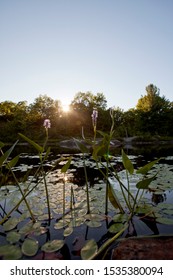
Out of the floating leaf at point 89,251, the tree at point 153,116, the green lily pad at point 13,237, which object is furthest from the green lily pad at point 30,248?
the tree at point 153,116

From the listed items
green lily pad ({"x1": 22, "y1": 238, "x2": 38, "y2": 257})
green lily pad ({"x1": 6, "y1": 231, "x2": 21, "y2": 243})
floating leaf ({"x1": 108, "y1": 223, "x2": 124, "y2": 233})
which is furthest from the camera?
floating leaf ({"x1": 108, "y1": 223, "x2": 124, "y2": 233})

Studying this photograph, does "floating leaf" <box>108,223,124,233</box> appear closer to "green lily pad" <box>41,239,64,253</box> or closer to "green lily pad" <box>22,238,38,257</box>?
"green lily pad" <box>41,239,64,253</box>

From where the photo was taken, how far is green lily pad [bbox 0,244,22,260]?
56.5 inches

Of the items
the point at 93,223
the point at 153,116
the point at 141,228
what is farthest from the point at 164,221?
the point at 153,116

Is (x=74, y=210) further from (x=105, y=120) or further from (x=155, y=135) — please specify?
(x=105, y=120)

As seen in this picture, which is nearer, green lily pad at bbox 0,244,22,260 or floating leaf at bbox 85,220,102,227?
green lily pad at bbox 0,244,22,260

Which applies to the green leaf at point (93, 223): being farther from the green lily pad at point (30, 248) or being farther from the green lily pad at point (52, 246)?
the green lily pad at point (30, 248)

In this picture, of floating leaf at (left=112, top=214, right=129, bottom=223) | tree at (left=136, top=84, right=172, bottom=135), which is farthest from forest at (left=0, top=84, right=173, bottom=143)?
floating leaf at (left=112, top=214, right=129, bottom=223)

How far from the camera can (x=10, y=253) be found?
1468 millimetres

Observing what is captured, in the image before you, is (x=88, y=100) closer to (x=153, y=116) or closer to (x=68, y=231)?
(x=153, y=116)

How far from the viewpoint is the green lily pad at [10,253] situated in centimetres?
143

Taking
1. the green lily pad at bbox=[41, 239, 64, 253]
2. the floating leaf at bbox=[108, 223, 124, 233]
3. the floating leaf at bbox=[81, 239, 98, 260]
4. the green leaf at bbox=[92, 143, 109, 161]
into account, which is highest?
the green leaf at bbox=[92, 143, 109, 161]
